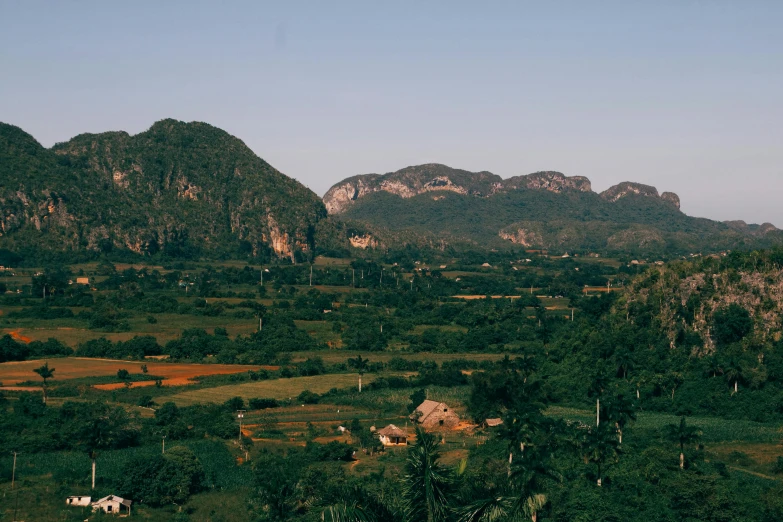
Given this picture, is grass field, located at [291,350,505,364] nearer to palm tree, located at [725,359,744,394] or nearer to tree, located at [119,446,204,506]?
palm tree, located at [725,359,744,394]

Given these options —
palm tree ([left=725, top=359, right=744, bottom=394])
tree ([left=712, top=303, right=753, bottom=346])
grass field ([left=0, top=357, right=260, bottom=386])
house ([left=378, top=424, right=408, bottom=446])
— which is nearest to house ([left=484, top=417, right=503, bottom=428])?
house ([left=378, top=424, right=408, bottom=446])

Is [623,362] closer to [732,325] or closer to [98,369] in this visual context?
[732,325]

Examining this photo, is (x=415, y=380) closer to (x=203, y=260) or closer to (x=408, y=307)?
(x=408, y=307)

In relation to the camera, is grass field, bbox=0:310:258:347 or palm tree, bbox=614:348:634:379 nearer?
palm tree, bbox=614:348:634:379

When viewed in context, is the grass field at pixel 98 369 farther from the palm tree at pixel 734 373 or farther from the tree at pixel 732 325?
the palm tree at pixel 734 373

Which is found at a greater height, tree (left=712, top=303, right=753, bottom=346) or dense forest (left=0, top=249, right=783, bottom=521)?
tree (left=712, top=303, right=753, bottom=346)

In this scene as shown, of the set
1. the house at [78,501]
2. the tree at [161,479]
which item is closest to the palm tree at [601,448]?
the tree at [161,479]

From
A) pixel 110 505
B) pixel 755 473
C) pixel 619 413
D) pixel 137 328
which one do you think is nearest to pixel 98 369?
pixel 137 328
